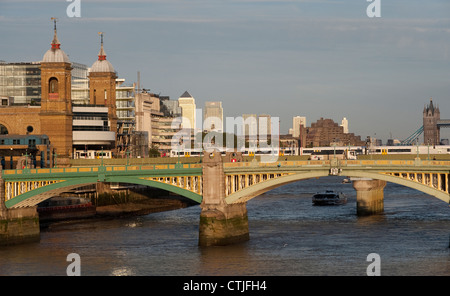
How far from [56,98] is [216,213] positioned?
7566 centimetres

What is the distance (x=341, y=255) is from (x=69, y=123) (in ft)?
295

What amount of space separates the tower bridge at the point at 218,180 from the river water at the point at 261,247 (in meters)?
3.17

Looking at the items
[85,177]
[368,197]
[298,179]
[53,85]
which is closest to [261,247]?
[298,179]

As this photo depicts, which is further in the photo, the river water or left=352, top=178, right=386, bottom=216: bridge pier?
left=352, top=178, right=386, bottom=216: bridge pier

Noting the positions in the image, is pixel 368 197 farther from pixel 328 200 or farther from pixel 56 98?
pixel 56 98

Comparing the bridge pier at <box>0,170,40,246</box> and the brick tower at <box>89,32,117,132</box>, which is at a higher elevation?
the brick tower at <box>89,32,117,132</box>

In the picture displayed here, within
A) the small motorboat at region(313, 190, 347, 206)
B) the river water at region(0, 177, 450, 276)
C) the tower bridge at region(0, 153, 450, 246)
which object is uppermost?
the tower bridge at region(0, 153, 450, 246)

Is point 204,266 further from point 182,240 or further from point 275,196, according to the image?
point 275,196

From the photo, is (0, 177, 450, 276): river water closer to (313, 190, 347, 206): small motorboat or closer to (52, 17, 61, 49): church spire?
(313, 190, 347, 206): small motorboat

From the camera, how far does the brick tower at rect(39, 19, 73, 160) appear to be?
501 ft

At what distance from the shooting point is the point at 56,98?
6088 inches

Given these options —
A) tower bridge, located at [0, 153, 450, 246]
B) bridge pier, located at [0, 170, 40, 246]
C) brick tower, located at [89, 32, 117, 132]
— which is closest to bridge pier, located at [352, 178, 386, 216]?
tower bridge, located at [0, 153, 450, 246]
